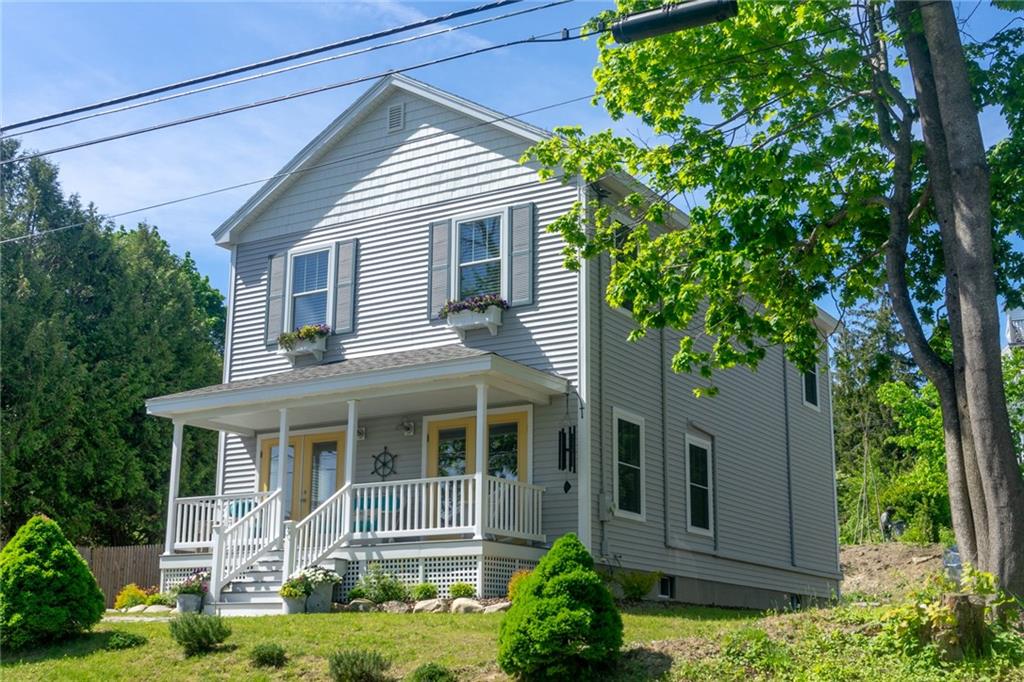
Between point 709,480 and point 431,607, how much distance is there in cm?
722

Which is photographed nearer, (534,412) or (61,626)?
(61,626)

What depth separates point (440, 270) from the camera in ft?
62.7

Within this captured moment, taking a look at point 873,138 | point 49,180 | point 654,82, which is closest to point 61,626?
point 654,82

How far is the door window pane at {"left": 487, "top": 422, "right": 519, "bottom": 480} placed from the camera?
17891 mm

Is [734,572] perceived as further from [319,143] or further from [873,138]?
[319,143]

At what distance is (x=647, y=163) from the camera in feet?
47.3

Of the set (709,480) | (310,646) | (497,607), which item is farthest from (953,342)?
(709,480)

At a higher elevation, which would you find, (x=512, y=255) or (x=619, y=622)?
(x=512, y=255)

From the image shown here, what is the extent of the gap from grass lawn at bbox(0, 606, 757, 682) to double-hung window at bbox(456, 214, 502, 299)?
19.9 ft

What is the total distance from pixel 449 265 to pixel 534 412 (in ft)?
9.93

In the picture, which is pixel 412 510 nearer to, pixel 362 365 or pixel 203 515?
pixel 362 365

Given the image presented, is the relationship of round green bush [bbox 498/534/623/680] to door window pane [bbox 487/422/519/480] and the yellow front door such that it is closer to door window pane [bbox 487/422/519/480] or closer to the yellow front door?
door window pane [bbox 487/422/519/480]

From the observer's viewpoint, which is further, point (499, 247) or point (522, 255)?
point (499, 247)

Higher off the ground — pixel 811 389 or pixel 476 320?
pixel 811 389
